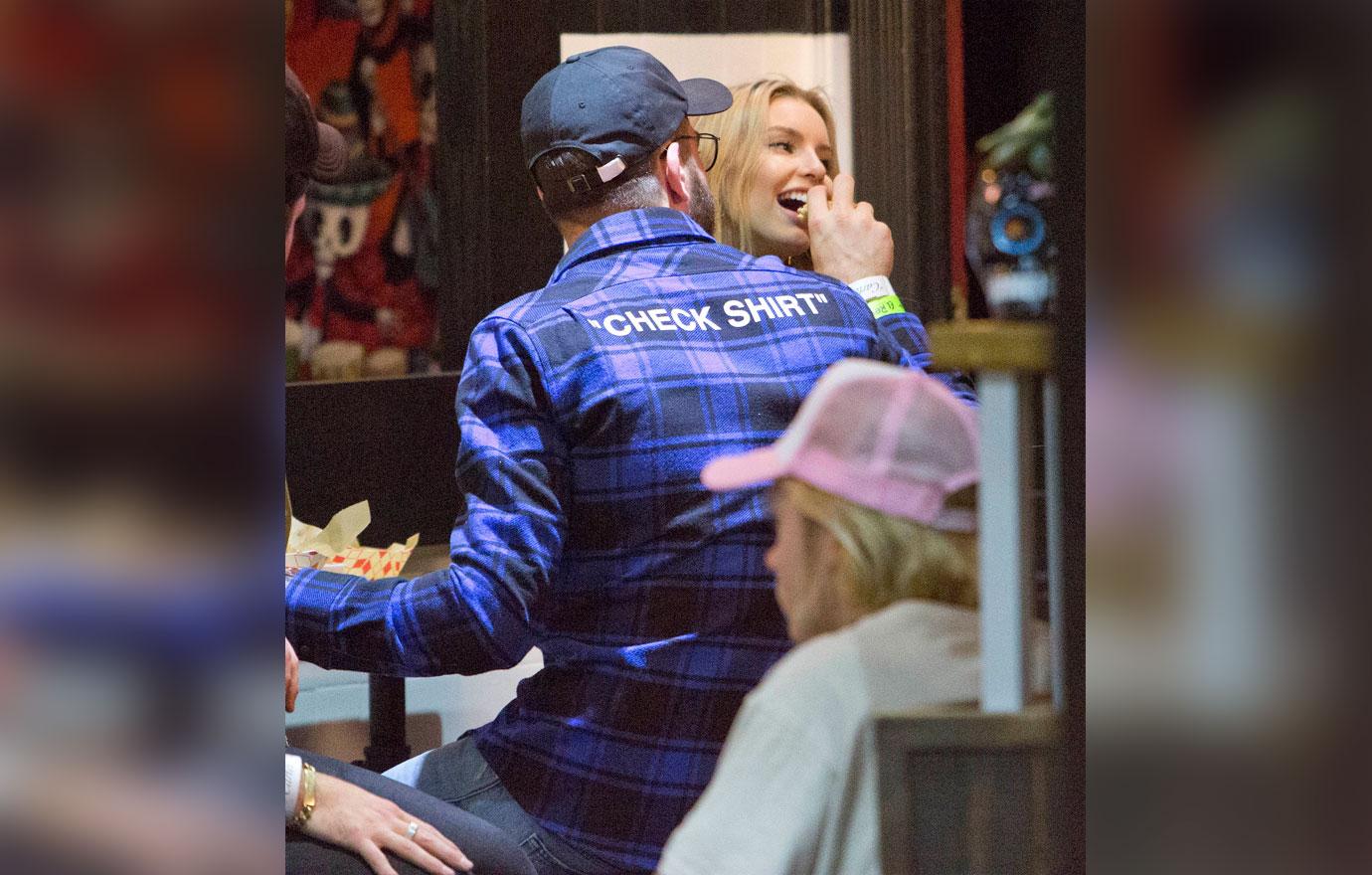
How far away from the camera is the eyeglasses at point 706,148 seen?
1971mm

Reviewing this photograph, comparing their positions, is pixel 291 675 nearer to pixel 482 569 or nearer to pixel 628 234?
pixel 482 569

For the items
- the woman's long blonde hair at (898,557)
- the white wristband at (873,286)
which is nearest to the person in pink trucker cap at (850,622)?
the woman's long blonde hair at (898,557)

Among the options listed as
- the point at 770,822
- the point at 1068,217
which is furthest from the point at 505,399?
the point at 1068,217

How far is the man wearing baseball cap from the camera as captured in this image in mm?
1808

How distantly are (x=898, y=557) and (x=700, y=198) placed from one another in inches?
22.1

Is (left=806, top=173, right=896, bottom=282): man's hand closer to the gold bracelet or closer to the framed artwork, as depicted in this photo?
the framed artwork

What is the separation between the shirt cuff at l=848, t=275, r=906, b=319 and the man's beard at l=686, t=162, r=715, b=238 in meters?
0.22

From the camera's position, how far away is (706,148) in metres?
1.98

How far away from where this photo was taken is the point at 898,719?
1.91 meters

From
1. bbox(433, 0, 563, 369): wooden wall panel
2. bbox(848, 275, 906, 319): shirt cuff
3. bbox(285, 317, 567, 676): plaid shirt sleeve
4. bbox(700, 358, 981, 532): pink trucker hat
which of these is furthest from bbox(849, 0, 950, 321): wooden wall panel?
bbox(285, 317, 567, 676): plaid shirt sleeve

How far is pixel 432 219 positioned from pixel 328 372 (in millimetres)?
243

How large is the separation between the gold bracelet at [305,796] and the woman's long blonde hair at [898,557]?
0.72 metres

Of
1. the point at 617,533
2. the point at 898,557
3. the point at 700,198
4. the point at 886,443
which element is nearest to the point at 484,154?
the point at 700,198
